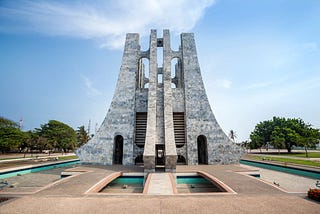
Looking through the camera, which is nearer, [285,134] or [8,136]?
[8,136]

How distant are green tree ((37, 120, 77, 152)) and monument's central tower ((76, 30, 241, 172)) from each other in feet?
112

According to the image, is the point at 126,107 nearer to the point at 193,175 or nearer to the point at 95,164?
the point at 95,164

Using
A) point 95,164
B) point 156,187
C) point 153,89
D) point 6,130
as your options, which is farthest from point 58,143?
point 156,187

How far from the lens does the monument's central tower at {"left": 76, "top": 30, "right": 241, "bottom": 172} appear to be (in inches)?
660

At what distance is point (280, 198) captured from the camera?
6469 millimetres

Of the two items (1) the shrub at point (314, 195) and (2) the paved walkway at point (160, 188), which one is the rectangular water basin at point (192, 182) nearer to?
(2) the paved walkway at point (160, 188)

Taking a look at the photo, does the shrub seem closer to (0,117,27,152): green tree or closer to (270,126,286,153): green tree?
(270,126,286,153): green tree

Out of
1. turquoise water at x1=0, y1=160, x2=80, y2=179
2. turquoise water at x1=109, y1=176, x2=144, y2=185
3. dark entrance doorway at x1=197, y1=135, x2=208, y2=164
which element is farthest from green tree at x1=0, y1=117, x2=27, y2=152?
dark entrance doorway at x1=197, y1=135, x2=208, y2=164

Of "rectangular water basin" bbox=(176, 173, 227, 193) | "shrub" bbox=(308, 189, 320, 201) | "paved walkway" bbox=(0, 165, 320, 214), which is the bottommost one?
"rectangular water basin" bbox=(176, 173, 227, 193)

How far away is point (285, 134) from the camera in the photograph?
3756cm

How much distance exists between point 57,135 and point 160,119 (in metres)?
40.6

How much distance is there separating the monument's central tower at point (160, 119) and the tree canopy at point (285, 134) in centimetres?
2677

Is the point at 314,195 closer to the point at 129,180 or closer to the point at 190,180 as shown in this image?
the point at 190,180

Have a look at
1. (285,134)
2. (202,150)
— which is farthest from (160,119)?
(285,134)
